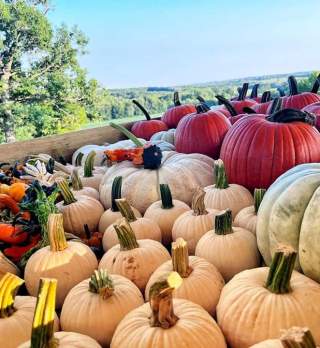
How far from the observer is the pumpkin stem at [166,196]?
Result: 1.69m

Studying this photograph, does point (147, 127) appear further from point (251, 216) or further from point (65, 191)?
point (251, 216)

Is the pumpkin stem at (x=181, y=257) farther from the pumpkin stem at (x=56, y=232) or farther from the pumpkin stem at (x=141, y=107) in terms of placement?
the pumpkin stem at (x=141, y=107)

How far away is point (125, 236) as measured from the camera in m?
1.31

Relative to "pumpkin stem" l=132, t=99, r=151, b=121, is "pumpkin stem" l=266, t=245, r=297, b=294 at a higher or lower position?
lower

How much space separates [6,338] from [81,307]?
0.19 meters

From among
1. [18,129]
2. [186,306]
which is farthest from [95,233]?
[18,129]

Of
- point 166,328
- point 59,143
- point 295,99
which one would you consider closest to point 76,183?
Result: point 59,143

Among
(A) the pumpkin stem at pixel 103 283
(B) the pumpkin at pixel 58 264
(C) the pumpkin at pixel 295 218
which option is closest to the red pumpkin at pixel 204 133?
(C) the pumpkin at pixel 295 218

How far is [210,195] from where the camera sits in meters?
1.78

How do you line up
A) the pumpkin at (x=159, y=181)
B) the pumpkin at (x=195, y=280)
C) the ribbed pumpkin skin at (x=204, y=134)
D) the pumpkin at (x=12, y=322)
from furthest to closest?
Result: the ribbed pumpkin skin at (x=204, y=134) < the pumpkin at (x=159, y=181) < the pumpkin at (x=195, y=280) < the pumpkin at (x=12, y=322)

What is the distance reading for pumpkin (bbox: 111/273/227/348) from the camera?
2.80 ft

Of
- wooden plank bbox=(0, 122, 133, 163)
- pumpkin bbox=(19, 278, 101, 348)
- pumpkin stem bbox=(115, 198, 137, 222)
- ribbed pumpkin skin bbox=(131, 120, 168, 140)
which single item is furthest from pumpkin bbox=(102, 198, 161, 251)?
ribbed pumpkin skin bbox=(131, 120, 168, 140)

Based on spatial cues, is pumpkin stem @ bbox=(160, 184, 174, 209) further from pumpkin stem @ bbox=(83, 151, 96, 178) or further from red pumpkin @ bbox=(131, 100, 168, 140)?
red pumpkin @ bbox=(131, 100, 168, 140)

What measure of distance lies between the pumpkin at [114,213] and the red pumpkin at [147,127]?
5.53 ft
